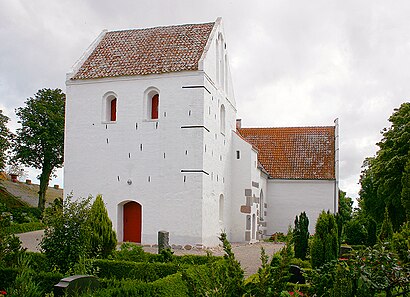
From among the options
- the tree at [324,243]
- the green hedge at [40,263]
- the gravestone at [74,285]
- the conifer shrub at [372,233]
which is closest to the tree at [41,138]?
the conifer shrub at [372,233]

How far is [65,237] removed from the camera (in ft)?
35.9

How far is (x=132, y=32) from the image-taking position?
22.2m

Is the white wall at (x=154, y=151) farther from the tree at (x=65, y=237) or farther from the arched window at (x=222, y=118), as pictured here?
the tree at (x=65, y=237)

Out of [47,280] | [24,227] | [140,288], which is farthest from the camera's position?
[24,227]

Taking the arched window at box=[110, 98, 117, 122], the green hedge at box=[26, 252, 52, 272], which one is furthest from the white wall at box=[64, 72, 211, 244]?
the green hedge at box=[26, 252, 52, 272]

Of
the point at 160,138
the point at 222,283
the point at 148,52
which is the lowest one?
the point at 222,283

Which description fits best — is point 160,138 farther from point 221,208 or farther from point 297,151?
point 297,151

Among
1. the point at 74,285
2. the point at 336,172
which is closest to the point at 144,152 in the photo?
the point at 74,285

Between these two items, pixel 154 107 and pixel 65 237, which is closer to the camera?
pixel 65 237

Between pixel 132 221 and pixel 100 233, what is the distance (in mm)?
6721

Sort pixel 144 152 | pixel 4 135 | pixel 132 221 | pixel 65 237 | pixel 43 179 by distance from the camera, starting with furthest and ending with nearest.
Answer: pixel 43 179 → pixel 4 135 → pixel 132 221 → pixel 144 152 → pixel 65 237

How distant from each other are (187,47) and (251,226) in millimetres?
8570

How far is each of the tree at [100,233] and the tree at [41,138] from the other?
2016 centimetres

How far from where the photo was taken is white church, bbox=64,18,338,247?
18875mm
